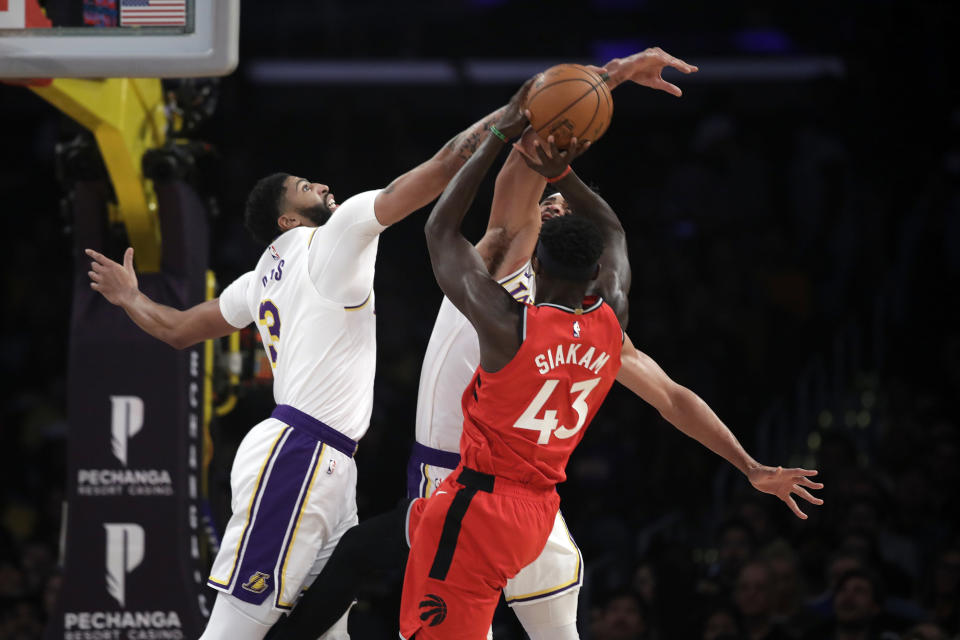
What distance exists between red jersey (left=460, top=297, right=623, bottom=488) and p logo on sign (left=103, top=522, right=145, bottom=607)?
2.84 m

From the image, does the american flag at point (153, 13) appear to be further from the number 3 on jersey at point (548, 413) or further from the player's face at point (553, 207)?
the number 3 on jersey at point (548, 413)

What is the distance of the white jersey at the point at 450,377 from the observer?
4.91 m

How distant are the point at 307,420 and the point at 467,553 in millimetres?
836

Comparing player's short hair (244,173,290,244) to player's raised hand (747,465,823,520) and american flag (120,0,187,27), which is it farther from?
player's raised hand (747,465,823,520)

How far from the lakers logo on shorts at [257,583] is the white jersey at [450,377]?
84cm

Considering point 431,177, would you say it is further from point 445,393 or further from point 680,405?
point 680,405

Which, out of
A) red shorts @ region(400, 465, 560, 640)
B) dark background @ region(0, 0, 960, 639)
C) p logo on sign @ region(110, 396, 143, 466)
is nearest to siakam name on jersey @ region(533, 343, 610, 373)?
red shorts @ region(400, 465, 560, 640)

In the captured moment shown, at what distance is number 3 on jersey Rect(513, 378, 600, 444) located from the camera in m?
4.16

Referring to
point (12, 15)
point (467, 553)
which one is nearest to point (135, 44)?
point (12, 15)

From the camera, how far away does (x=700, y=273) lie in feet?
40.4

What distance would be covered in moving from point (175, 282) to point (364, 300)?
7.52 ft

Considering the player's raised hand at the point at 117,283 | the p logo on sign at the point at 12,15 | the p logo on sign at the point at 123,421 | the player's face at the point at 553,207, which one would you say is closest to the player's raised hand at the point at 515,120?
the player's face at the point at 553,207

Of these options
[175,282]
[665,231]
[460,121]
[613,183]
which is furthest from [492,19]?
[175,282]

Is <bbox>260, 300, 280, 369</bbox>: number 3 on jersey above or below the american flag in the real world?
below
